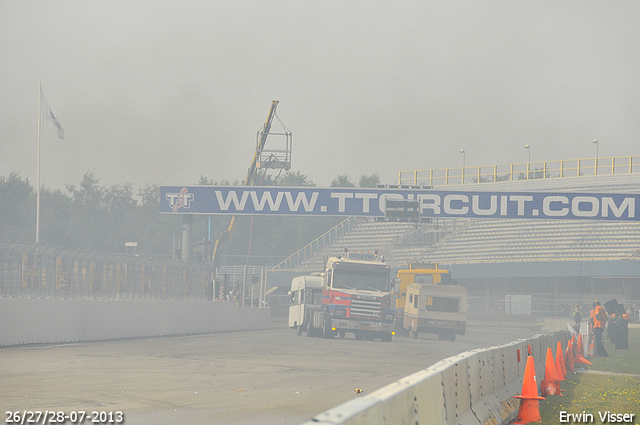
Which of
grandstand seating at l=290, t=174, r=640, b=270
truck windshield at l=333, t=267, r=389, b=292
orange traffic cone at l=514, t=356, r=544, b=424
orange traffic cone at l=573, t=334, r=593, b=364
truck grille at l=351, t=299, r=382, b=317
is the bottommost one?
orange traffic cone at l=573, t=334, r=593, b=364

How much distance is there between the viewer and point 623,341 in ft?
92.5

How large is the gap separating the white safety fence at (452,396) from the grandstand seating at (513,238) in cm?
4372

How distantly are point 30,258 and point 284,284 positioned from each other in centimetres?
5176

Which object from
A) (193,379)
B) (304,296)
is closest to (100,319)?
(304,296)

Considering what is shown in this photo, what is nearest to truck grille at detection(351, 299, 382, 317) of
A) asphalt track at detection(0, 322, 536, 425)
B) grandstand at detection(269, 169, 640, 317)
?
asphalt track at detection(0, 322, 536, 425)

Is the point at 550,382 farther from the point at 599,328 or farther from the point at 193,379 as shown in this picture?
the point at 599,328

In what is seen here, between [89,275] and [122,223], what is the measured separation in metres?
91.6

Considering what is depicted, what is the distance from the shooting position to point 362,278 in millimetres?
32219

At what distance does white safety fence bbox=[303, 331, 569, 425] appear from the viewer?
4.75 metres

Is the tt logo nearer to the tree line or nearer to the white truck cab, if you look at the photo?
the white truck cab

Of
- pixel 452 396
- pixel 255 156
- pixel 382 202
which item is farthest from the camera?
pixel 255 156

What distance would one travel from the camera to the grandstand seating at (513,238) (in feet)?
197

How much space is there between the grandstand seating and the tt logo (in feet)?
50.1

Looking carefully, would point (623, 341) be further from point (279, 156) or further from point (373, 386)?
point (279, 156)
